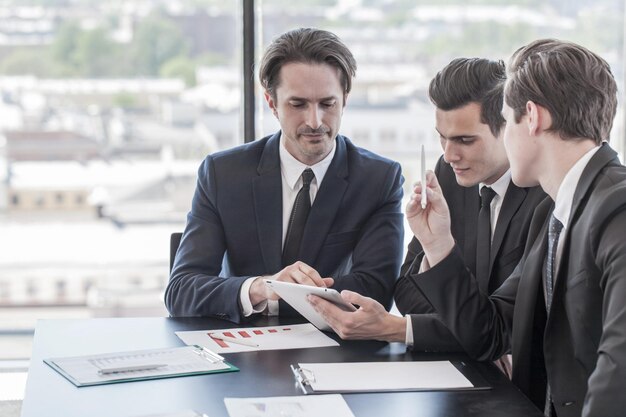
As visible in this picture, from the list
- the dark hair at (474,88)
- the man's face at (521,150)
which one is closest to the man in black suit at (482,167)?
the dark hair at (474,88)

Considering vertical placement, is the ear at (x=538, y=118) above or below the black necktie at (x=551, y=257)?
above

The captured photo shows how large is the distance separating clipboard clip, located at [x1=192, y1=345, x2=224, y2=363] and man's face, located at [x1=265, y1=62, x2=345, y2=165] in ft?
3.04

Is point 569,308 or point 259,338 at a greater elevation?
point 569,308

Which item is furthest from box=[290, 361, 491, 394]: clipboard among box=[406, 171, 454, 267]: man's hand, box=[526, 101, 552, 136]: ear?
box=[526, 101, 552, 136]: ear

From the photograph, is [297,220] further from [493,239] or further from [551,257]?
[551,257]

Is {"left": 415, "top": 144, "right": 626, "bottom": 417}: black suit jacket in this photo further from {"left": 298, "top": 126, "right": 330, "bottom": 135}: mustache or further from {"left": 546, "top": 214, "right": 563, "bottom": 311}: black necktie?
{"left": 298, "top": 126, "right": 330, "bottom": 135}: mustache

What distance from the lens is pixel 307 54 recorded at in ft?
10.3

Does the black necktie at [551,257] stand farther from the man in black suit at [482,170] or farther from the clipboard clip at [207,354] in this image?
the clipboard clip at [207,354]

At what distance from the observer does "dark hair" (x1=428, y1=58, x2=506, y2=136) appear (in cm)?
282

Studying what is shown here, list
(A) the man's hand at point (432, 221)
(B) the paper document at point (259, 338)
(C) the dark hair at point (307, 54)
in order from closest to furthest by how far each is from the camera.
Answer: (B) the paper document at point (259, 338) < (A) the man's hand at point (432, 221) < (C) the dark hair at point (307, 54)

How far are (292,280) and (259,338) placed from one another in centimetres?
22

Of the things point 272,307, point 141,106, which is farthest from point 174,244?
point 141,106

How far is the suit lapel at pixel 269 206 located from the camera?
10.0ft

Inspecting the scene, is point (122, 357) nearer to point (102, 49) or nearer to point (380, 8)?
point (102, 49)
